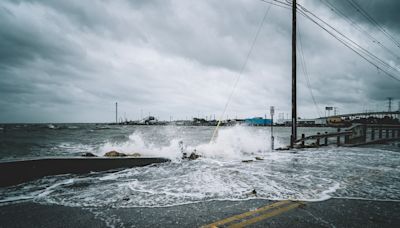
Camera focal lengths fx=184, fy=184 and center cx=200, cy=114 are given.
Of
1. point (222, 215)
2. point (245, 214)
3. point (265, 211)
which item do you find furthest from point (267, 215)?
point (222, 215)

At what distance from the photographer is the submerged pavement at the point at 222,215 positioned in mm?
3047

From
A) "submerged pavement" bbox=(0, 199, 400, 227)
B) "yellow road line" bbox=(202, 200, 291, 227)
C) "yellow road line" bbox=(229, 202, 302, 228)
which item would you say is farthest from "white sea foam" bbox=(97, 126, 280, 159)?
"yellow road line" bbox=(229, 202, 302, 228)

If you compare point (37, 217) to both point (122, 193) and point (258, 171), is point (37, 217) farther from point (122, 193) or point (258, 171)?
point (258, 171)

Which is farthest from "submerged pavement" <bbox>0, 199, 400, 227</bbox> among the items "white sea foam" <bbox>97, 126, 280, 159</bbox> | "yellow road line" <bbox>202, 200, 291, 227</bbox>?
"white sea foam" <bbox>97, 126, 280, 159</bbox>

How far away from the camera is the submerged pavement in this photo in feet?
10.00

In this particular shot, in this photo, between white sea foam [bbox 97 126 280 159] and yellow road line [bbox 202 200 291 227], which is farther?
white sea foam [bbox 97 126 280 159]

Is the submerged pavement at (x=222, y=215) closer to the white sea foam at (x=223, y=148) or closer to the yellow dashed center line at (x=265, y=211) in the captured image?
the yellow dashed center line at (x=265, y=211)

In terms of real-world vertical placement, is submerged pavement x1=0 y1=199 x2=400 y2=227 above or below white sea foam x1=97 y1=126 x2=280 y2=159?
above

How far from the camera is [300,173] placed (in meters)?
6.63

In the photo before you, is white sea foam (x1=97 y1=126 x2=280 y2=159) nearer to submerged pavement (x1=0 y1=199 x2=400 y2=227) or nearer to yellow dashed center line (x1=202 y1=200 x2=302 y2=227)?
submerged pavement (x1=0 y1=199 x2=400 y2=227)

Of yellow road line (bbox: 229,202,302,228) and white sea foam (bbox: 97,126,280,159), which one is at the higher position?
yellow road line (bbox: 229,202,302,228)

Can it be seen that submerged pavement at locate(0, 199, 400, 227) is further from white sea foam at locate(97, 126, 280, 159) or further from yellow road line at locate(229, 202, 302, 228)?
white sea foam at locate(97, 126, 280, 159)

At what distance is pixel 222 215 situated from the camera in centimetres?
332

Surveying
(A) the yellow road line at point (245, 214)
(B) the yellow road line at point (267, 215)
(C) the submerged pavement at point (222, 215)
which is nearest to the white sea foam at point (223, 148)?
(C) the submerged pavement at point (222, 215)
